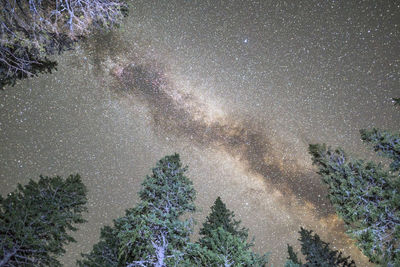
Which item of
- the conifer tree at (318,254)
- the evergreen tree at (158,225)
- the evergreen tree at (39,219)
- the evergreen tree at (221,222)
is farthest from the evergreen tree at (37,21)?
Result: the conifer tree at (318,254)

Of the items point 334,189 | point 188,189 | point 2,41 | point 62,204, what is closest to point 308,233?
point 334,189

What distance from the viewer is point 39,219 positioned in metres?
8.96

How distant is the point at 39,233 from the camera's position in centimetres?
891

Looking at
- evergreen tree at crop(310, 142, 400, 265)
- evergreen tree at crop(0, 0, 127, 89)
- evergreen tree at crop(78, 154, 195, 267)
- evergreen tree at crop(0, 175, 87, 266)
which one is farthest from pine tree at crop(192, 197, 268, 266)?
evergreen tree at crop(0, 0, 127, 89)

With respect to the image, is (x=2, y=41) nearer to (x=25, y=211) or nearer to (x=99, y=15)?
(x=99, y=15)

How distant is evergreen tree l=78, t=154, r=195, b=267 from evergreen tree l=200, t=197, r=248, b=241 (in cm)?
531

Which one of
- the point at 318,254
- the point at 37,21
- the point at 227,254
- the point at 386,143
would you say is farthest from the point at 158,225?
the point at 318,254

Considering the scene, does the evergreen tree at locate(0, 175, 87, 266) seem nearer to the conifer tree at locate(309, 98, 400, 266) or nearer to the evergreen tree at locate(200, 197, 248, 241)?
the evergreen tree at locate(200, 197, 248, 241)

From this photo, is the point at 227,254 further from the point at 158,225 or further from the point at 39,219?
the point at 39,219

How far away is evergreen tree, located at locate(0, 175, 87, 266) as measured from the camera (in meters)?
8.10

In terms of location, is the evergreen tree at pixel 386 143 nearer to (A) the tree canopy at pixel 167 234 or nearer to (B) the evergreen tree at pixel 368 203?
(B) the evergreen tree at pixel 368 203

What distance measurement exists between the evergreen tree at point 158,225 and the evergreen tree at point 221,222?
5.31 metres

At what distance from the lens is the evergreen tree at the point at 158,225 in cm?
714

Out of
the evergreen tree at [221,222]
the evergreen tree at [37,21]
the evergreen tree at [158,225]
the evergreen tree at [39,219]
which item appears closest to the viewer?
the evergreen tree at [37,21]
